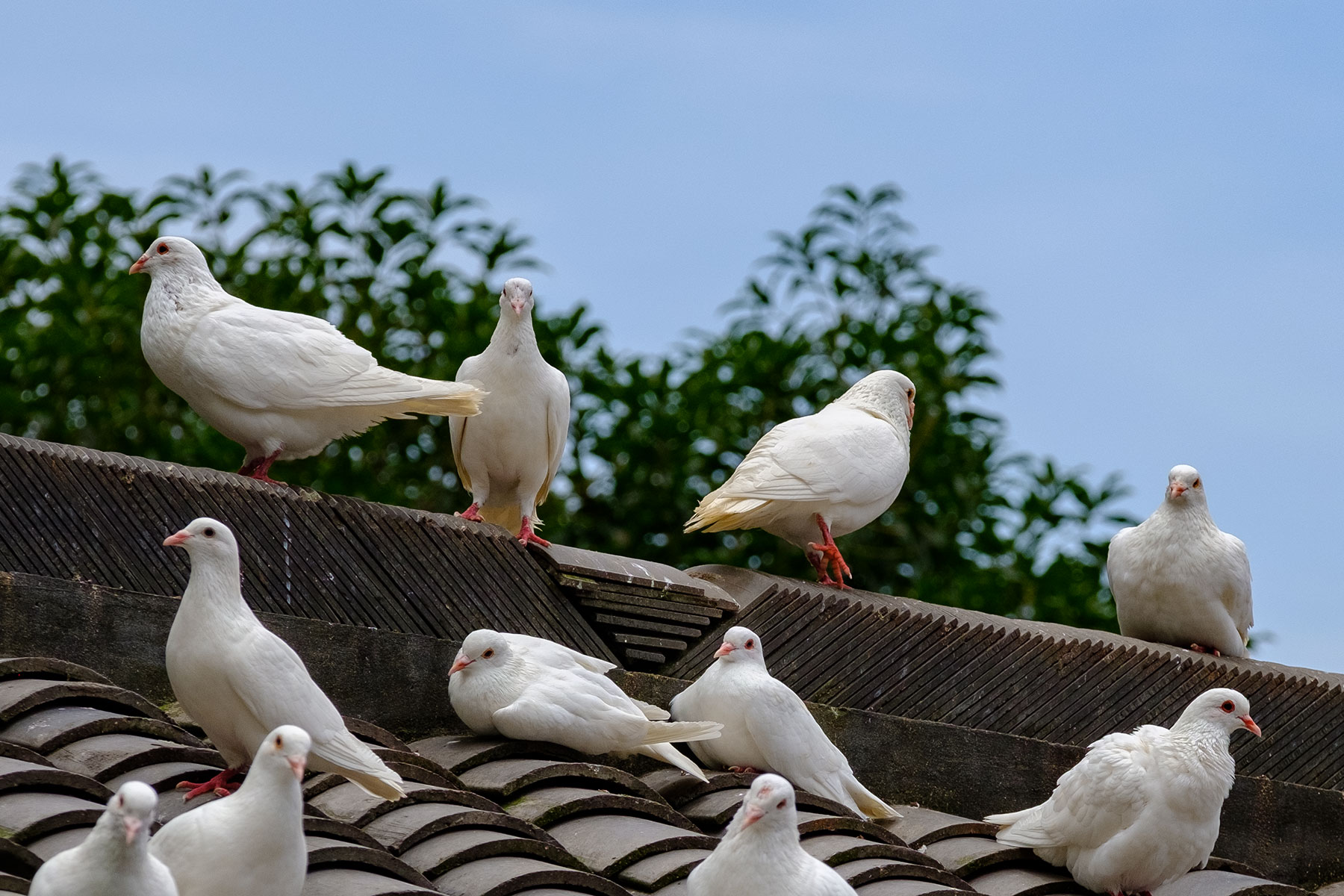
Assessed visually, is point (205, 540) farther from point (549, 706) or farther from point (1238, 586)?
point (1238, 586)

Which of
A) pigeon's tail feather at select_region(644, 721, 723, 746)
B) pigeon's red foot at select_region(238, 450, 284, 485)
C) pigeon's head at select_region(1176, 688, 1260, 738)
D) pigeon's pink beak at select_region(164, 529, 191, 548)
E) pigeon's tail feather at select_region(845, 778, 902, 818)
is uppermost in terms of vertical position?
pigeon's pink beak at select_region(164, 529, 191, 548)

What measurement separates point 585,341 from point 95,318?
304 centimetres

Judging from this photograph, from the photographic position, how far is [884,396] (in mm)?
8203

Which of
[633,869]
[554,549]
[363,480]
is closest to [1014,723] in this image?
[554,549]

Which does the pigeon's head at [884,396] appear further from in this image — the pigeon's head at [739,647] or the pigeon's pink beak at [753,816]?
the pigeon's pink beak at [753,816]

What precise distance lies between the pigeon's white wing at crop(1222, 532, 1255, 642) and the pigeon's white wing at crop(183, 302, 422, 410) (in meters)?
3.51

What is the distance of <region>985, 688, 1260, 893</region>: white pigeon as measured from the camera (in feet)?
18.3

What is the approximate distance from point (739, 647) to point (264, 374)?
6.33 feet

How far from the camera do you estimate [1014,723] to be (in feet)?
22.3

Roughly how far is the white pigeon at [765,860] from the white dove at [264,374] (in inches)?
106

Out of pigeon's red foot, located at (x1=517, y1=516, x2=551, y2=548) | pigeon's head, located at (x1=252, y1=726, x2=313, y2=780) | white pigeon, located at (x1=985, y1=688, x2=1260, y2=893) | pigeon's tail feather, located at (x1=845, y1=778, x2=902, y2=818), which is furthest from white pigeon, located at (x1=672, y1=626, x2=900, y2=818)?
pigeon's head, located at (x1=252, y1=726, x2=313, y2=780)

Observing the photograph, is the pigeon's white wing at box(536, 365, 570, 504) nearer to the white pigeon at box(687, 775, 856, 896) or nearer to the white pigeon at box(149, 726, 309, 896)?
the white pigeon at box(687, 775, 856, 896)

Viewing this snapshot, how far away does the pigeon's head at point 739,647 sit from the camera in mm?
5992

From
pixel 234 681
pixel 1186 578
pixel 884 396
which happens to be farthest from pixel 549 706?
pixel 1186 578
